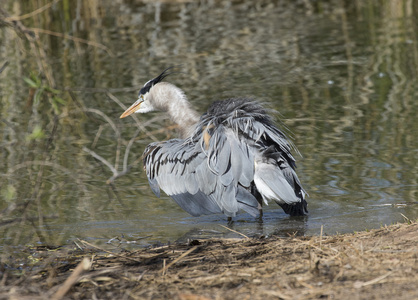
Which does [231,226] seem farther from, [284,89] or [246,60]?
[246,60]

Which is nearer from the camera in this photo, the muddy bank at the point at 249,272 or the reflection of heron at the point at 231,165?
the muddy bank at the point at 249,272

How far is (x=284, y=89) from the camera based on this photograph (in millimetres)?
10344

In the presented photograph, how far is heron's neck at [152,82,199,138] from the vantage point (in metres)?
6.61

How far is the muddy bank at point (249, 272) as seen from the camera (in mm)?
3123

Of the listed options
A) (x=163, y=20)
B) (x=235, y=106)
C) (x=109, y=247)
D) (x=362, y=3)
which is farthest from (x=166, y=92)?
(x=362, y=3)

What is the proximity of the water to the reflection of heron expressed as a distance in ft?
0.90

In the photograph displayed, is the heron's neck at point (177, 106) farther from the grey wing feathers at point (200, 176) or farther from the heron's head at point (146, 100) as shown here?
the grey wing feathers at point (200, 176)

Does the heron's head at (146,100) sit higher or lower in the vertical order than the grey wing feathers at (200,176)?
higher

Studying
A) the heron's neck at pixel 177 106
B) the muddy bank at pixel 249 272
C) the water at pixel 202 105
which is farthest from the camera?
the heron's neck at pixel 177 106

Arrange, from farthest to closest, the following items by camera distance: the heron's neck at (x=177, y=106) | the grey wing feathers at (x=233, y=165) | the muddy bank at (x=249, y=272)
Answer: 1. the heron's neck at (x=177, y=106)
2. the grey wing feathers at (x=233, y=165)
3. the muddy bank at (x=249, y=272)

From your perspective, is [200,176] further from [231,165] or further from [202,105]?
[202,105]

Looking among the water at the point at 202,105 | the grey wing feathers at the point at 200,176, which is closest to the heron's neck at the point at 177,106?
the water at the point at 202,105

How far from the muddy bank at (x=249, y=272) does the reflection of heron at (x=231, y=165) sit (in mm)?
1012

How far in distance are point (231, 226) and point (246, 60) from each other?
7157 millimetres
